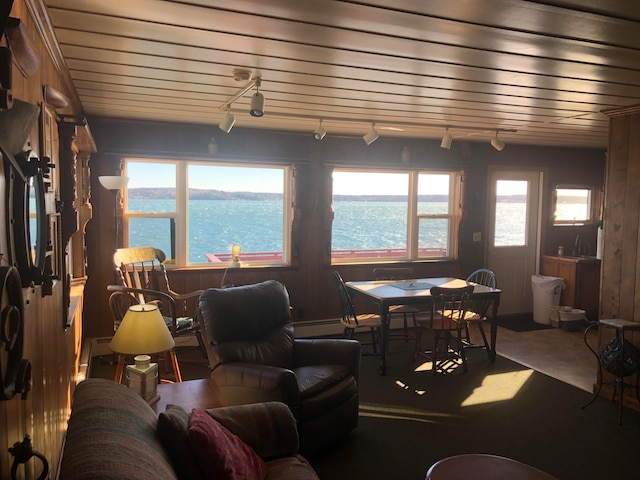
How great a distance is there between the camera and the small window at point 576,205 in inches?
272

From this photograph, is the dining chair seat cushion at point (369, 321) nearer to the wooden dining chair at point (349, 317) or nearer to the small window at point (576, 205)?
the wooden dining chair at point (349, 317)

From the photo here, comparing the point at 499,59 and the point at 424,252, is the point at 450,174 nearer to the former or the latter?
the point at 424,252

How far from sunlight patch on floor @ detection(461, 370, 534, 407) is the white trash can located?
6.85ft

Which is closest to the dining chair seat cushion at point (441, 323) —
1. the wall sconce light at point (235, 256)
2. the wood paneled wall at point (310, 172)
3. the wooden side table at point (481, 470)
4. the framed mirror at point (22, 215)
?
the wood paneled wall at point (310, 172)

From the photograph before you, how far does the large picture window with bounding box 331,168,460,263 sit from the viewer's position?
598 centimetres

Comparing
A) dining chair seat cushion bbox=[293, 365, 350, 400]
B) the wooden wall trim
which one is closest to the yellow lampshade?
dining chair seat cushion bbox=[293, 365, 350, 400]

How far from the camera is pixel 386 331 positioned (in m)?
4.47

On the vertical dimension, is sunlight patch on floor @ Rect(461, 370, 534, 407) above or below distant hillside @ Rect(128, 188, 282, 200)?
below

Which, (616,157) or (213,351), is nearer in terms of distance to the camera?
(213,351)

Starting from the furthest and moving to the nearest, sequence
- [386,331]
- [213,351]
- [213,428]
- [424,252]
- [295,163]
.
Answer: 1. [424,252]
2. [295,163]
3. [386,331]
4. [213,351]
5. [213,428]

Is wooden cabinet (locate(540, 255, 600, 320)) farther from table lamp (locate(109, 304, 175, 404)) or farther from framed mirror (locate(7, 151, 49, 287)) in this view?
framed mirror (locate(7, 151, 49, 287))

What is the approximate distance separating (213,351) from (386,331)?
A: 1.79 metres

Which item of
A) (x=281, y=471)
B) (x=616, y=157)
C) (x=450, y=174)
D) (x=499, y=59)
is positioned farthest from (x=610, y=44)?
(x=450, y=174)

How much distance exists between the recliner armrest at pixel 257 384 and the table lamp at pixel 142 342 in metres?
0.44
